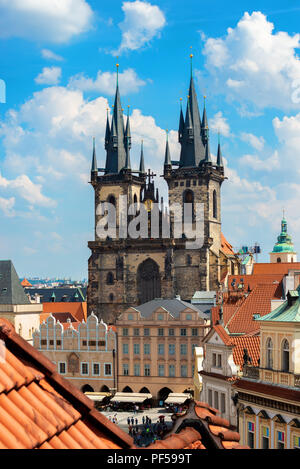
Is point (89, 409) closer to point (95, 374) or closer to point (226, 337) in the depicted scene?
point (226, 337)

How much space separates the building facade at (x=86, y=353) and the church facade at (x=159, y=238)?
21.3 meters

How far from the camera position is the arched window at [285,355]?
72.2 ft

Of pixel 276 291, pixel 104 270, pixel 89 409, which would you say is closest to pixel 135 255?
pixel 104 270

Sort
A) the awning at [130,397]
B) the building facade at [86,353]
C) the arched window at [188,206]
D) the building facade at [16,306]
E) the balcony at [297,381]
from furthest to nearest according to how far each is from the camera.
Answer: the arched window at [188,206], the building facade at [16,306], the building facade at [86,353], the awning at [130,397], the balcony at [297,381]

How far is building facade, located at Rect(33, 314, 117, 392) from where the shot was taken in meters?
64.6

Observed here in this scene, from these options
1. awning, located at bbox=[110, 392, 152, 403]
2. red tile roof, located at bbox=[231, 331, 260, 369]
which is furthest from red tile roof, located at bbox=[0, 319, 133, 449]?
awning, located at bbox=[110, 392, 152, 403]

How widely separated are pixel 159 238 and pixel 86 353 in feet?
87.3

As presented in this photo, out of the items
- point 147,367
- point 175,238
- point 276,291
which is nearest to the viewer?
point 276,291

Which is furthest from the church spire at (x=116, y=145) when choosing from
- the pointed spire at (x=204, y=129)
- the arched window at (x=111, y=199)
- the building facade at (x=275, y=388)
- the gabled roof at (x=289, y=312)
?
the building facade at (x=275, y=388)

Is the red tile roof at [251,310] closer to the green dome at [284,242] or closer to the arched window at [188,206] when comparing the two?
the arched window at [188,206]

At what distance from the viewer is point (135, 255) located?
294ft

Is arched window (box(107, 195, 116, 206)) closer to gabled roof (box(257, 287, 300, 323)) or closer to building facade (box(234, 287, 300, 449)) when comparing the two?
building facade (box(234, 287, 300, 449))
